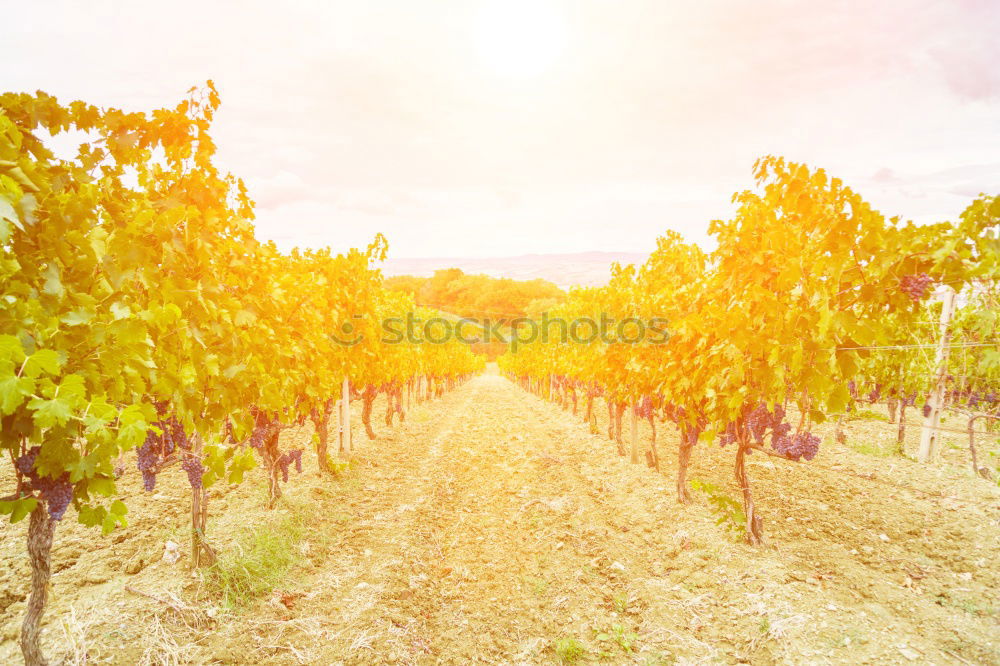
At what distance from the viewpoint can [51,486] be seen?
272 cm

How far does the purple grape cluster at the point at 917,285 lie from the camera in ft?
13.1

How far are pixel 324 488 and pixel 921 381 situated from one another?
14.0 m

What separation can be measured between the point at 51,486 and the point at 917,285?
6464 mm

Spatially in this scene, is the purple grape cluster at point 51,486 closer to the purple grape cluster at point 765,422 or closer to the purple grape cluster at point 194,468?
the purple grape cluster at point 194,468

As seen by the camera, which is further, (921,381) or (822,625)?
(921,381)

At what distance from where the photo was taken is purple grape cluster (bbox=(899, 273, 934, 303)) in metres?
4.00

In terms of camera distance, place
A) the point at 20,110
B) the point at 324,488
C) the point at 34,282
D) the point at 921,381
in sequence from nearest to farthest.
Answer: the point at 34,282
the point at 20,110
the point at 324,488
the point at 921,381

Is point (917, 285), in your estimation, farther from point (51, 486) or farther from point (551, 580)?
point (51, 486)

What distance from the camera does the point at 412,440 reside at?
1352cm

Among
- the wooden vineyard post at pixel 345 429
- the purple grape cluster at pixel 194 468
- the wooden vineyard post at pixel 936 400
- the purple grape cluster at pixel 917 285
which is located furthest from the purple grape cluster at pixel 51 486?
the wooden vineyard post at pixel 936 400

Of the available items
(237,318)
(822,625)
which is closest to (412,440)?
(237,318)

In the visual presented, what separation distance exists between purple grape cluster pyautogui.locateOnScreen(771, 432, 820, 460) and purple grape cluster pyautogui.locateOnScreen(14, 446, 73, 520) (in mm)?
6028

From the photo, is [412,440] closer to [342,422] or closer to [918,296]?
[342,422]

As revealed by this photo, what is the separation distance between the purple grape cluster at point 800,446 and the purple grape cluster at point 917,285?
63.6 inches
